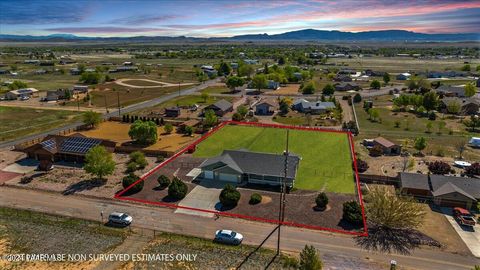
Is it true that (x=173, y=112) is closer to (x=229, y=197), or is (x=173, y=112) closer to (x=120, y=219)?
(x=229, y=197)

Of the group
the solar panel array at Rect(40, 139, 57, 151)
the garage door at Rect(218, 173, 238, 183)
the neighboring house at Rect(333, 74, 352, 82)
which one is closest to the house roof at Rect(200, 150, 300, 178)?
the garage door at Rect(218, 173, 238, 183)

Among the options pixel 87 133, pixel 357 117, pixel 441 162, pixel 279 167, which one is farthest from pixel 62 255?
pixel 357 117

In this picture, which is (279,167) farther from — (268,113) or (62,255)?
(268,113)

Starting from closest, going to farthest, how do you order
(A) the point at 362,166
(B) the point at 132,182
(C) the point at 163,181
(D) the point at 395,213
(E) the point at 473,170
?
(D) the point at 395,213
(B) the point at 132,182
(C) the point at 163,181
(E) the point at 473,170
(A) the point at 362,166

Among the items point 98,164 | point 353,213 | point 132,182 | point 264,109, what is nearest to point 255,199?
point 353,213

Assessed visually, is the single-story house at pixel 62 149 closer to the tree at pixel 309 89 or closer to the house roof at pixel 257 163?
the house roof at pixel 257 163

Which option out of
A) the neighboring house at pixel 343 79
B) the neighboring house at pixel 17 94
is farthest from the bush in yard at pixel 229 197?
the neighboring house at pixel 343 79
